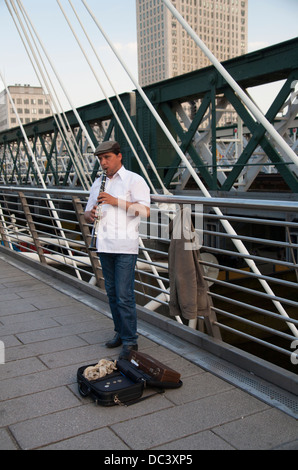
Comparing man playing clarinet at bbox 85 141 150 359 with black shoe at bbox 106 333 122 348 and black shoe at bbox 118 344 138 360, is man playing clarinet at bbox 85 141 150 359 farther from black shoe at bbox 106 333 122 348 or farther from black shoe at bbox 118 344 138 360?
black shoe at bbox 106 333 122 348

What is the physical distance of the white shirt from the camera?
382 cm

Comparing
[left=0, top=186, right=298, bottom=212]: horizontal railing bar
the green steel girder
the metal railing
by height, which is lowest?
the metal railing

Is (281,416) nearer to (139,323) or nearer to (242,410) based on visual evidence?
(242,410)

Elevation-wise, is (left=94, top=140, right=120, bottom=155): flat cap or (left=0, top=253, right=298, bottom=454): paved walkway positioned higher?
(left=94, top=140, right=120, bottom=155): flat cap

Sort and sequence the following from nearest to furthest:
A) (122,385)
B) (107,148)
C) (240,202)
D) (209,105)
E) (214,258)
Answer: (122,385) → (240,202) → (107,148) → (214,258) → (209,105)

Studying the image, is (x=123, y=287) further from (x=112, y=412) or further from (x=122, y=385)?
(x=112, y=412)

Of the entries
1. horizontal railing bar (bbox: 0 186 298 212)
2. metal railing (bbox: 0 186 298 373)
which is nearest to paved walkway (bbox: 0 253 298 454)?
horizontal railing bar (bbox: 0 186 298 212)

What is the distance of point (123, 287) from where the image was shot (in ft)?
12.8

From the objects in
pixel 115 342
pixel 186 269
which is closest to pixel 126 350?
pixel 115 342

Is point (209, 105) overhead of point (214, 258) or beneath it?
overhead

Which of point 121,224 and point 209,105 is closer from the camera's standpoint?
point 121,224

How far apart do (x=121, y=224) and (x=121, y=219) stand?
0.04 meters

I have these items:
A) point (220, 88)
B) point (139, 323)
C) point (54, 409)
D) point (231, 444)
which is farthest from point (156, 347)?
point (220, 88)
